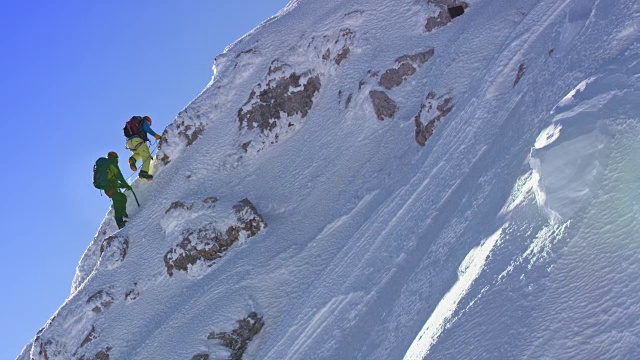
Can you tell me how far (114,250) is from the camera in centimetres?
1859

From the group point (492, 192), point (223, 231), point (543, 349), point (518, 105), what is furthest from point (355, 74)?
point (543, 349)

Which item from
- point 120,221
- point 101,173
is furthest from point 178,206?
point 101,173

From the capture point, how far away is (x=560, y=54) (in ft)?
37.9

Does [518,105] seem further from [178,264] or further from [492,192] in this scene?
[178,264]

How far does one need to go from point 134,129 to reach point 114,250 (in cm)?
424

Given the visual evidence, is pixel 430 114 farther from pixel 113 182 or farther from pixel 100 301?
pixel 113 182

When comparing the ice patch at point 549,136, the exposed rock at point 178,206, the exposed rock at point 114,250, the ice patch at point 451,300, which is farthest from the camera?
the exposed rock at point 114,250

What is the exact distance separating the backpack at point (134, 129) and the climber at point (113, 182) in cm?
70

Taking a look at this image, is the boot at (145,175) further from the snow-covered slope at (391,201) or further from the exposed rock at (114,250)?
the exposed rock at (114,250)

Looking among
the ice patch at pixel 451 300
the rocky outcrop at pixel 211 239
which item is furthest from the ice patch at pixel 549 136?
the rocky outcrop at pixel 211 239

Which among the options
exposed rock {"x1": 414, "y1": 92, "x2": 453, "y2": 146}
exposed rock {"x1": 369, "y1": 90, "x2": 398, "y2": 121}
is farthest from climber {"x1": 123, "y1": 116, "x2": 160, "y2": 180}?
exposed rock {"x1": 414, "y1": 92, "x2": 453, "y2": 146}

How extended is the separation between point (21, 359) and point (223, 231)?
782 cm

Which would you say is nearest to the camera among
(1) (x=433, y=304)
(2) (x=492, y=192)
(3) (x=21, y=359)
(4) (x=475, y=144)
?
(1) (x=433, y=304)

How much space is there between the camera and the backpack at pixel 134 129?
2138 cm
